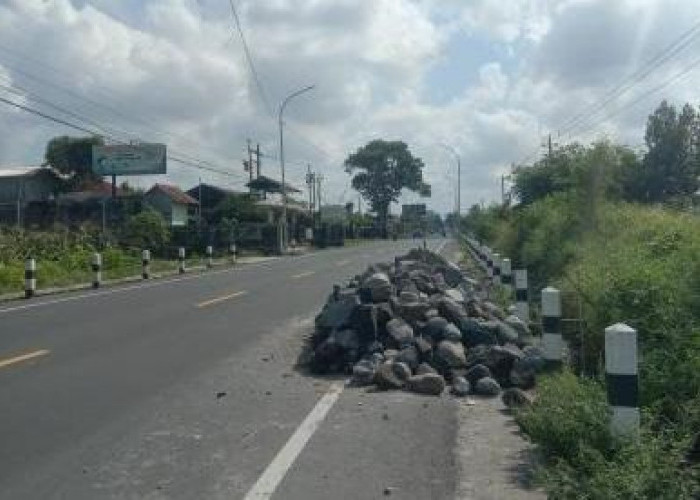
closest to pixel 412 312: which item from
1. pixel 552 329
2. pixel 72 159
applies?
pixel 552 329

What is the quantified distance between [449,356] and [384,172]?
418 feet

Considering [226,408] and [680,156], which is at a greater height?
[680,156]

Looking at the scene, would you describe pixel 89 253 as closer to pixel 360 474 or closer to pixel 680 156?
pixel 360 474

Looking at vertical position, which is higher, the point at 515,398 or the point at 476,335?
the point at 476,335

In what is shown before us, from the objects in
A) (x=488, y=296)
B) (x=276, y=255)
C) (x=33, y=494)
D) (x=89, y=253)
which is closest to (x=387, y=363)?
(x=33, y=494)

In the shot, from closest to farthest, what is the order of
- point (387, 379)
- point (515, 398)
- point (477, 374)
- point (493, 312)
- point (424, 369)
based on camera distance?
point (515, 398) → point (387, 379) → point (477, 374) → point (424, 369) → point (493, 312)

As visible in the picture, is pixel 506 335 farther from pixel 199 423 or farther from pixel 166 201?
pixel 166 201

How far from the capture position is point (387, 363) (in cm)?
1077

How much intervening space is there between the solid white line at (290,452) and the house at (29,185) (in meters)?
66.3

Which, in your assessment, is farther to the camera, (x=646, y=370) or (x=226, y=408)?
(x=226, y=408)

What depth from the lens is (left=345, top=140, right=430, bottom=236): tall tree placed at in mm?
136625

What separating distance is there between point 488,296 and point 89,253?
23208 millimetres

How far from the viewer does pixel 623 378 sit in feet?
21.1

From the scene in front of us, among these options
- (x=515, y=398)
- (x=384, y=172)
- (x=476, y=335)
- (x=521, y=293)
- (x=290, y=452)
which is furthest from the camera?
(x=384, y=172)
